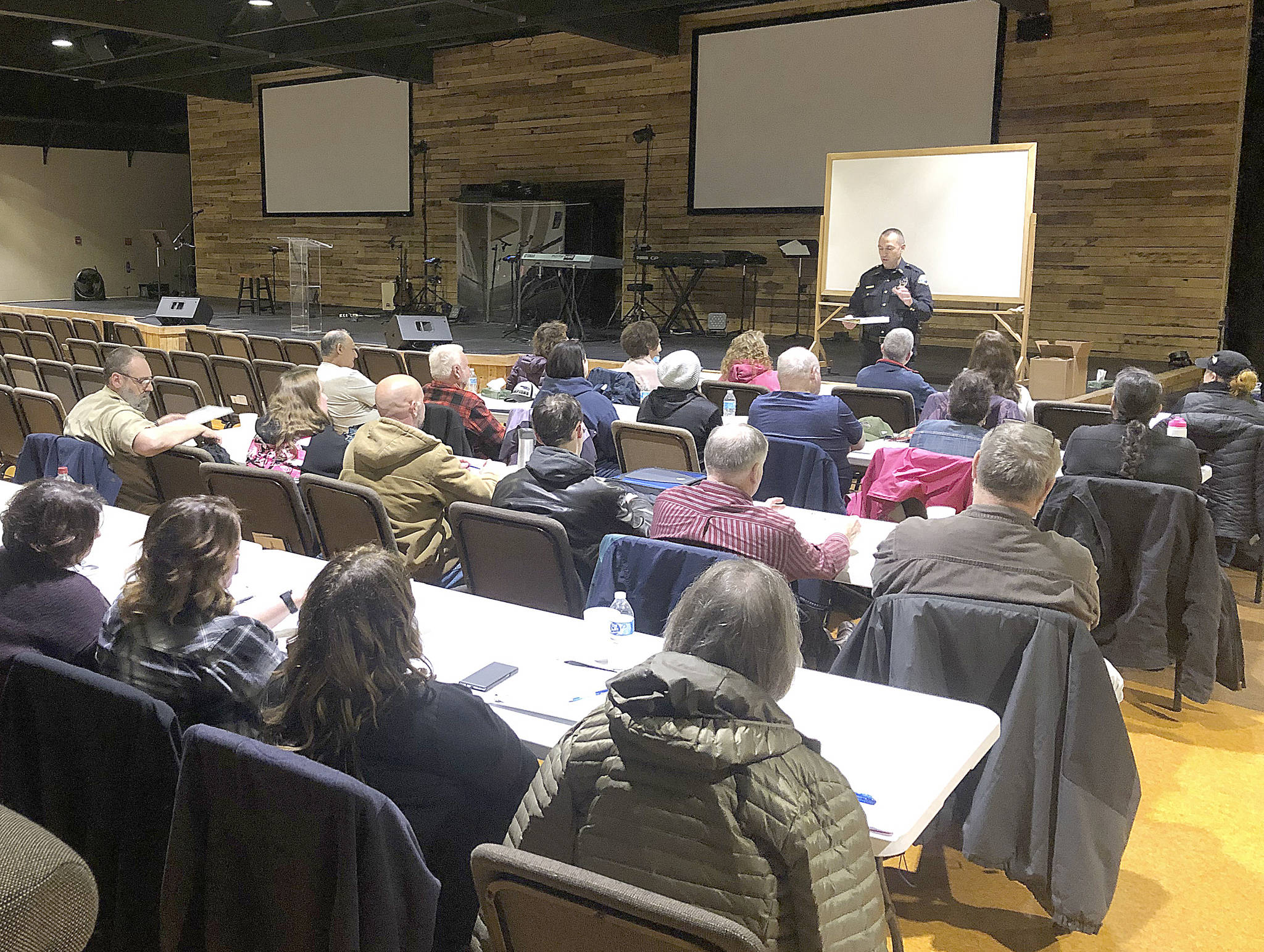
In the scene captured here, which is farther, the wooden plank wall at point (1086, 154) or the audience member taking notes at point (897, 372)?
the wooden plank wall at point (1086, 154)

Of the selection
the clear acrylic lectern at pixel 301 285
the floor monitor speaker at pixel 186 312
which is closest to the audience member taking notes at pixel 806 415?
the clear acrylic lectern at pixel 301 285

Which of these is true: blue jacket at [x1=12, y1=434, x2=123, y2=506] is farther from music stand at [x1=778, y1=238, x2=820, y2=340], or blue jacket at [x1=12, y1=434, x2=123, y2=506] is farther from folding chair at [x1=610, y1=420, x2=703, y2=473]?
music stand at [x1=778, y1=238, x2=820, y2=340]

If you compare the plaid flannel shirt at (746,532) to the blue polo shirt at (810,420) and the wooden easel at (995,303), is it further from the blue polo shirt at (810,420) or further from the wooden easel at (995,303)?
the wooden easel at (995,303)

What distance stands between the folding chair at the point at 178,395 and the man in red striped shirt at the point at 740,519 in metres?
3.70

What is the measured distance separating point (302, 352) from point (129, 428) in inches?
173

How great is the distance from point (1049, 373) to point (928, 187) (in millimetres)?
1787

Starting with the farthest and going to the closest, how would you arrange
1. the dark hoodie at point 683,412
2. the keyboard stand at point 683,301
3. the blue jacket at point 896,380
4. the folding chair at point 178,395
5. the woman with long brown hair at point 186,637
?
1. the keyboard stand at point 683,301
2. the blue jacket at point 896,380
3. the folding chair at point 178,395
4. the dark hoodie at point 683,412
5. the woman with long brown hair at point 186,637

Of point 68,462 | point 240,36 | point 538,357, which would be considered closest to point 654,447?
point 538,357

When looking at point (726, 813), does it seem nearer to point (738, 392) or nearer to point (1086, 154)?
point (738, 392)

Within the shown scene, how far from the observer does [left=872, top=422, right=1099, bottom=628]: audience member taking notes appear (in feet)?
8.08

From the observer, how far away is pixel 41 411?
5.56 m

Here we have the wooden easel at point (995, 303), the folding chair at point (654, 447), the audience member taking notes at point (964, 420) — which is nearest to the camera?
the audience member taking notes at point (964, 420)

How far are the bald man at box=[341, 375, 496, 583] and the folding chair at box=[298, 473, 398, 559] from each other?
0.30ft

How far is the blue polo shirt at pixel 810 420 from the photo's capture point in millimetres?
4742
